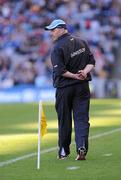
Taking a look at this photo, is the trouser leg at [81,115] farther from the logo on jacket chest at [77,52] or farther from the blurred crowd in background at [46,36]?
the blurred crowd in background at [46,36]

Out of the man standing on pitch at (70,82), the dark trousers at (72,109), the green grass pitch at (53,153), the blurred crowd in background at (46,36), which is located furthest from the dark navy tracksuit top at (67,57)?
the blurred crowd in background at (46,36)

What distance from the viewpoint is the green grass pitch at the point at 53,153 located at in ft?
25.1

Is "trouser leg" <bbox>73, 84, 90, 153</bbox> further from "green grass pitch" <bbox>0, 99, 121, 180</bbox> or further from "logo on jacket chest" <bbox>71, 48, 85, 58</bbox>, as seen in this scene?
"logo on jacket chest" <bbox>71, 48, 85, 58</bbox>

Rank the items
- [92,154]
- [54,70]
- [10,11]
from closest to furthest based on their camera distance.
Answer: [54,70]
[92,154]
[10,11]

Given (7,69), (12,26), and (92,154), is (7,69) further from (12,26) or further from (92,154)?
(92,154)

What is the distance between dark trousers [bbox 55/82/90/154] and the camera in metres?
8.97

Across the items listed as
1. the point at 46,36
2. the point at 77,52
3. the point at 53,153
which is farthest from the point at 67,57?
the point at 46,36

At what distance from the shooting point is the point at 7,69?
3122 centimetres

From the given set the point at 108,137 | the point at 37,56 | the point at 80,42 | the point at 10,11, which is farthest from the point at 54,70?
the point at 10,11

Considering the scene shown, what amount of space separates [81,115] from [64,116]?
269 mm

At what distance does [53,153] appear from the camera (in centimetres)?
1009

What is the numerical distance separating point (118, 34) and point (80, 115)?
871 inches

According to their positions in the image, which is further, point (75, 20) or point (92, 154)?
point (75, 20)

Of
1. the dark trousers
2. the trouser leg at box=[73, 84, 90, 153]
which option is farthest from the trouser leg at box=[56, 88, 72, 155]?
the trouser leg at box=[73, 84, 90, 153]
